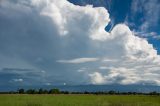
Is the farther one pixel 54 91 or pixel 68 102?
pixel 54 91

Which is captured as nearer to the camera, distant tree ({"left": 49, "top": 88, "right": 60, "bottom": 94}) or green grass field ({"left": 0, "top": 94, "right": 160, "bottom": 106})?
green grass field ({"left": 0, "top": 94, "right": 160, "bottom": 106})

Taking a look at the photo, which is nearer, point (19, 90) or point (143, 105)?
point (143, 105)

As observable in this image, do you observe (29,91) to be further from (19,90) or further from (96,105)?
(96,105)

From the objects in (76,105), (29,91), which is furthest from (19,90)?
(76,105)

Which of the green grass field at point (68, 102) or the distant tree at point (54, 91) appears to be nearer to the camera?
the green grass field at point (68, 102)

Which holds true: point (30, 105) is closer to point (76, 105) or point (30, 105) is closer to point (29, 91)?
point (76, 105)

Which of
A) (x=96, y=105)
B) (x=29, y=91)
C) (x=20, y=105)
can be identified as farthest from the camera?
(x=29, y=91)

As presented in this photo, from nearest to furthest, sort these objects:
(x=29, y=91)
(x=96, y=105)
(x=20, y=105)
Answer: (x=20, y=105) < (x=96, y=105) < (x=29, y=91)

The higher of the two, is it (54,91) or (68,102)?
(54,91)

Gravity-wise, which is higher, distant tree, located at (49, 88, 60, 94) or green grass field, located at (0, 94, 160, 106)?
distant tree, located at (49, 88, 60, 94)

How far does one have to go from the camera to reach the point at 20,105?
4966cm

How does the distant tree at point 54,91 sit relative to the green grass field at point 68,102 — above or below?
above

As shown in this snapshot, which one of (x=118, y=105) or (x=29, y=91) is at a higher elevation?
(x=29, y=91)

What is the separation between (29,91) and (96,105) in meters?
88.4
